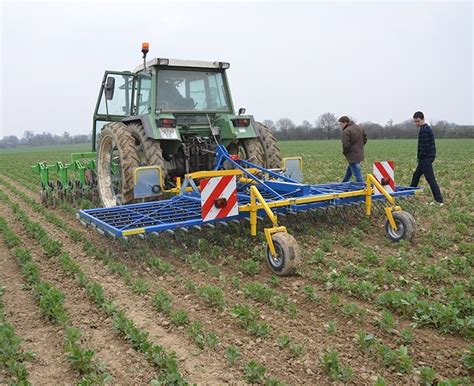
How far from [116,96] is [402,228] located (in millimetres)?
5354

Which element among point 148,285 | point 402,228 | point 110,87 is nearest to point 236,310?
point 148,285

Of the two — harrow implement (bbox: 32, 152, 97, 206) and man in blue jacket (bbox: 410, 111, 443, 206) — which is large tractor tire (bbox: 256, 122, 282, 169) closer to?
man in blue jacket (bbox: 410, 111, 443, 206)

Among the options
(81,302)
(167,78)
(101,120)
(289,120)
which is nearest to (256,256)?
(81,302)

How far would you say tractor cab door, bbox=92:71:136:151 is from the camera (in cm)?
759

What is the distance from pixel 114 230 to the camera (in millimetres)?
4496

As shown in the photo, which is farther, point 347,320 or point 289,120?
point 289,120

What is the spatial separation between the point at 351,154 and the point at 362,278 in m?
3.77

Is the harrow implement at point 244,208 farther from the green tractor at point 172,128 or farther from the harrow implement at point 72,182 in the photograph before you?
the harrow implement at point 72,182

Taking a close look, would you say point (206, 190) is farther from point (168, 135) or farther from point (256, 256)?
point (168, 135)

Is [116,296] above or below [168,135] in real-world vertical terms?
below

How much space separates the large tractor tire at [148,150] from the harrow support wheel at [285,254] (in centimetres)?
236

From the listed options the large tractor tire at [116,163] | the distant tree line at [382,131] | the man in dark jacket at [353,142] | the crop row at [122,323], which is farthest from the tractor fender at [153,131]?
the distant tree line at [382,131]

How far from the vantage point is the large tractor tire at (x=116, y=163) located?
6156 mm

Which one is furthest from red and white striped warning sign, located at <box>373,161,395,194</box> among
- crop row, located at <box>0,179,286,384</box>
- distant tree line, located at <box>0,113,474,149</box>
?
distant tree line, located at <box>0,113,474,149</box>
